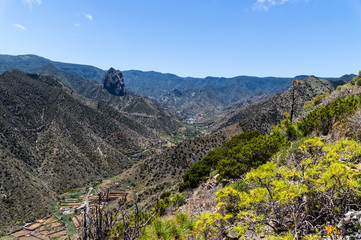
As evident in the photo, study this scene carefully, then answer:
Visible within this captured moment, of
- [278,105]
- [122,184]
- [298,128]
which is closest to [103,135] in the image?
[122,184]

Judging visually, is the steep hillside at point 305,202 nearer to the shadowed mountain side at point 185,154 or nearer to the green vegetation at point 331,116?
the green vegetation at point 331,116

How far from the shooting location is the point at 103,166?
92.1 meters

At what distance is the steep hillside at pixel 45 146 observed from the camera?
193 ft

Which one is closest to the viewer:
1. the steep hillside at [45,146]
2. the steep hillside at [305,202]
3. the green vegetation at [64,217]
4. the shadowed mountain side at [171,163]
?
the steep hillside at [305,202]

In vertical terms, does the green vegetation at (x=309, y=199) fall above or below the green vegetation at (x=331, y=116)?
below

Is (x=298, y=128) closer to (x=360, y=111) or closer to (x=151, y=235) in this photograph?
(x=360, y=111)

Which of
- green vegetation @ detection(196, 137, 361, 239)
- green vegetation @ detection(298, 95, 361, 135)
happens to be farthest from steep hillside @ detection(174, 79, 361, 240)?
green vegetation @ detection(298, 95, 361, 135)

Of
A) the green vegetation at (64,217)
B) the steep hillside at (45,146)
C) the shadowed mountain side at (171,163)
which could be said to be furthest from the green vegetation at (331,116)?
the steep hillside at (45,146)

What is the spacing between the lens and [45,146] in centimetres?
8369

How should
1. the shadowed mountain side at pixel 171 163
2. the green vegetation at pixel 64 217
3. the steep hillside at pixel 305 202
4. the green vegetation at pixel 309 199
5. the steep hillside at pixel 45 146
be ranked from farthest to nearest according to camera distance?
the shadowed mountain side at pixel 171 163 → the steep hillside at pixel 45 146 → the green vegetation at pixel 64 217 → the green vegetation at pixel 309 199 → the steep hillside at pixel 305 202

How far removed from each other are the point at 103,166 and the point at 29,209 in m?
36.6

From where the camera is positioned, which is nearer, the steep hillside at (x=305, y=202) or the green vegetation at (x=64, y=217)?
the steep hillside at (x=305, y=202)

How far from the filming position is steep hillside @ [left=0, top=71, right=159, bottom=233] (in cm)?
5875

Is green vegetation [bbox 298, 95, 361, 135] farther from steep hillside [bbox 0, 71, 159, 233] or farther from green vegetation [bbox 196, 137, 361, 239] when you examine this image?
steep hillside [bbox 0, 71, 159, 233]
